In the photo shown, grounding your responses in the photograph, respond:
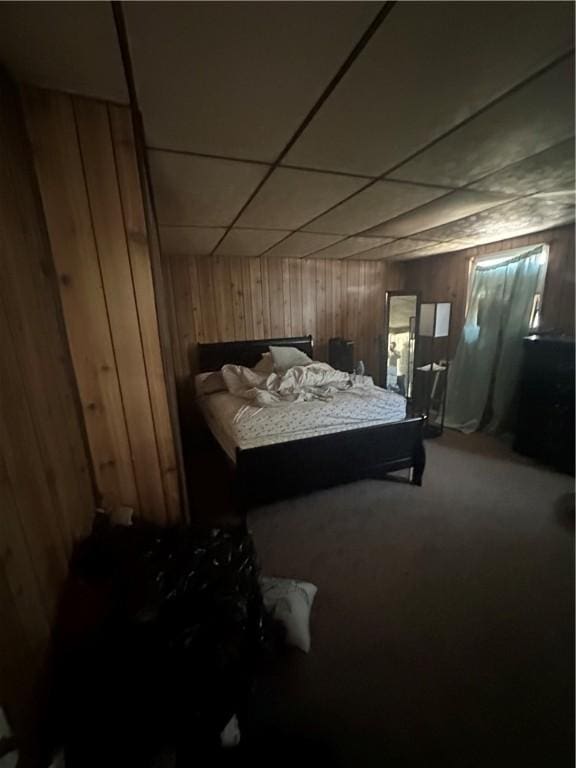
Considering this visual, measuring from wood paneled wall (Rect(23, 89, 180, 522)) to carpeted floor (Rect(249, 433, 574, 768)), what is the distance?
1032 millimetres

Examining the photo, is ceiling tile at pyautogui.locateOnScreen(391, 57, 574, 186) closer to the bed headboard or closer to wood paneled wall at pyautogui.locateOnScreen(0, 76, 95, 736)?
wood paneled wall at pyautogui.locateOnScreen(0, 76, 95, 736)

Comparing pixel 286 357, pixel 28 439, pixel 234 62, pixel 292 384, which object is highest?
pixel 234 62

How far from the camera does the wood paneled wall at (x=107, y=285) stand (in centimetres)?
109

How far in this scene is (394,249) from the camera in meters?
3.60

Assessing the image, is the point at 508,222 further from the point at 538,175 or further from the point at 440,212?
the point at 538,175

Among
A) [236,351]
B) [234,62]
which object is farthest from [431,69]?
[236,351]

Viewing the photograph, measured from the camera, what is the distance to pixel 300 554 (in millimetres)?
1826

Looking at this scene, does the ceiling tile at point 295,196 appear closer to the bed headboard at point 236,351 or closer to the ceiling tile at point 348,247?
the ceiling tile at point 348,247

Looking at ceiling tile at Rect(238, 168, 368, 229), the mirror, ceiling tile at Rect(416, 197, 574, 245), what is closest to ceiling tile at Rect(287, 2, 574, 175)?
ceiling tile at Rect(238, 168, 368, 229)

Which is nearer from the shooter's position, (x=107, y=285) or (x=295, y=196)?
(x=107, y=285)

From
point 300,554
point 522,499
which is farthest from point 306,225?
point 522,499

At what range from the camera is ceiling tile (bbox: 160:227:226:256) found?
2.49m

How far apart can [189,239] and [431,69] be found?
92.0 inches

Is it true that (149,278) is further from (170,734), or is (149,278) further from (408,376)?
(408,376)
